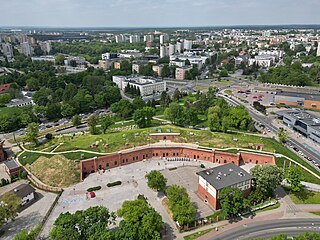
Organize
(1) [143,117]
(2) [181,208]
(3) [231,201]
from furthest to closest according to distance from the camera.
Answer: (1) [143,117] → (3) [231,201] → (2) [181,208]

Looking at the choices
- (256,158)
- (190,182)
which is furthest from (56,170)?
(256,158)

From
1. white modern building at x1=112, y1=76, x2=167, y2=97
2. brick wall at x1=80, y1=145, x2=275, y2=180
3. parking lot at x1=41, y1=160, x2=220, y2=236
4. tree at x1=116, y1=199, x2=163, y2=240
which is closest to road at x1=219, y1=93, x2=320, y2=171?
brick wall at x1=80, y1=145, x2=275, y2=180

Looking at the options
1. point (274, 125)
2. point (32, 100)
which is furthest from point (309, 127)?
point (32, 100)

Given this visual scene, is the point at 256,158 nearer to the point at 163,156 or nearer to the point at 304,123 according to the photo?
the point at 163,156

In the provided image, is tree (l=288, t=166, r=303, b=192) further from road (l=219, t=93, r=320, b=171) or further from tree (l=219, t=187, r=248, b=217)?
road (l=219, t=93, r=320, b=171)

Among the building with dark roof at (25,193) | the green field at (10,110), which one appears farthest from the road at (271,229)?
the green field at (10,110)

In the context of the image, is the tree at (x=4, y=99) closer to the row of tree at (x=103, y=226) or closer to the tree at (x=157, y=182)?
the tree at (x=157, y=182)
